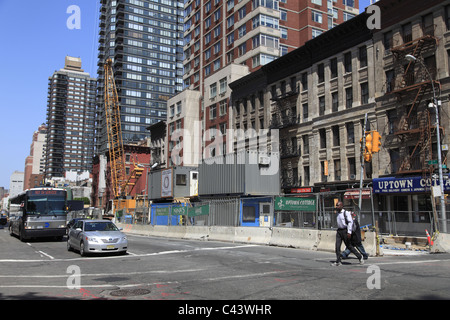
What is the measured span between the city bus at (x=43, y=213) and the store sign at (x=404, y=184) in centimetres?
2394

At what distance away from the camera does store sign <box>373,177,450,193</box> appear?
29.0m

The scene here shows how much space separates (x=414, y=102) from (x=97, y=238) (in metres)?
26.0

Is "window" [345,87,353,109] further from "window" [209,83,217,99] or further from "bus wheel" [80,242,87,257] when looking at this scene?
"bus wheel" [80,242,87,257]

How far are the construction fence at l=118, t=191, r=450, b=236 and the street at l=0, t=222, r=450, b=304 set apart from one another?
4.50 meters

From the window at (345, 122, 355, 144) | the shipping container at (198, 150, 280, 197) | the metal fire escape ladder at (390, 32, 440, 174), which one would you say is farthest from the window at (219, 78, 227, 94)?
the metal fire escape ladder at (390, 32, 440, 174)

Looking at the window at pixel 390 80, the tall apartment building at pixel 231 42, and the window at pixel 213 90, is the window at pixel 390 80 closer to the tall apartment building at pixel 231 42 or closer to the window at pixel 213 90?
the tall apartment building at pixel 231 42

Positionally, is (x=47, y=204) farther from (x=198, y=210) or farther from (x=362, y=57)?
(x=362, y=57)

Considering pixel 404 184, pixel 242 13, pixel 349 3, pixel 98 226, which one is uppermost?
pixel 349 3

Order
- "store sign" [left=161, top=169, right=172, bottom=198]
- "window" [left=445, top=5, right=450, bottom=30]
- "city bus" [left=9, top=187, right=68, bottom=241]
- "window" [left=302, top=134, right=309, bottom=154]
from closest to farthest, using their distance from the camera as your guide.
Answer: "city bus" [left=9, top=187, right=68, bottom=241]
"window" [left=445, top=5, right=450, bottom=30]
"window" [left=302, top=134, right=309, bottom=154]
"store sign" [left=161, top=169, right=172, bottom=198]

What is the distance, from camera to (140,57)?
133000 millimetres

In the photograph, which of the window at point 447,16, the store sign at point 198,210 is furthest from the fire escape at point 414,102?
the store sign at point 198,210

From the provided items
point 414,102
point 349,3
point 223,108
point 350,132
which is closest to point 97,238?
point 414,102

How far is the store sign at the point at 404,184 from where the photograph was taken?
29.0 meters
